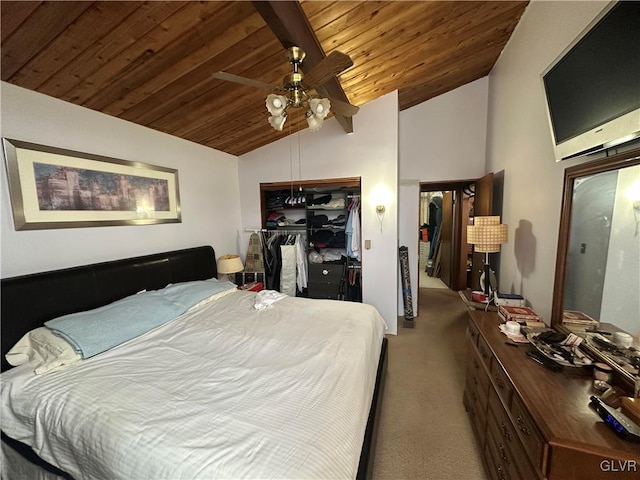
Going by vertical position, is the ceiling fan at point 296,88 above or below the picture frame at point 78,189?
above

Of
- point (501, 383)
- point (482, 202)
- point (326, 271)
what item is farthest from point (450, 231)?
point (501, 383)

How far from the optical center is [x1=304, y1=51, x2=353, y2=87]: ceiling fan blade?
1288mm

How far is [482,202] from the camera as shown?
131 inches

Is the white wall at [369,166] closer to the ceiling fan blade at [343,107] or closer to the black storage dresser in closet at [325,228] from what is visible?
the black storage dresser in closet at [325,228]

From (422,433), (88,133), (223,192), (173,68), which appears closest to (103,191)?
(88,133)

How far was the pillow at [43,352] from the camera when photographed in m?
1.43

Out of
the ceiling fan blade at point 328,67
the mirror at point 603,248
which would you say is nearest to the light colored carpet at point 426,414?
the mirror at point 603,248

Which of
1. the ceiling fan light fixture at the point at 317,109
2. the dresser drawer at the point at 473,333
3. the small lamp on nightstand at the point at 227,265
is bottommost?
the dresser drawer at the point at 473,333

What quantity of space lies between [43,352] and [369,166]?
3.27 m

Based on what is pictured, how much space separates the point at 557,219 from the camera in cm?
171

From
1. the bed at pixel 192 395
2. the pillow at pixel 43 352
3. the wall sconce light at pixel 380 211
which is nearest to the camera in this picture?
the bed at pixel 192 395

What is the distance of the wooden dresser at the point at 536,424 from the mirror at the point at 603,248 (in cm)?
28

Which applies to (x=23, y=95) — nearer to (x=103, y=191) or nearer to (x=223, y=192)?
(x=103, y=191)

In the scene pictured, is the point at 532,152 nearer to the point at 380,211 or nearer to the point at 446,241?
the point at 380,211
